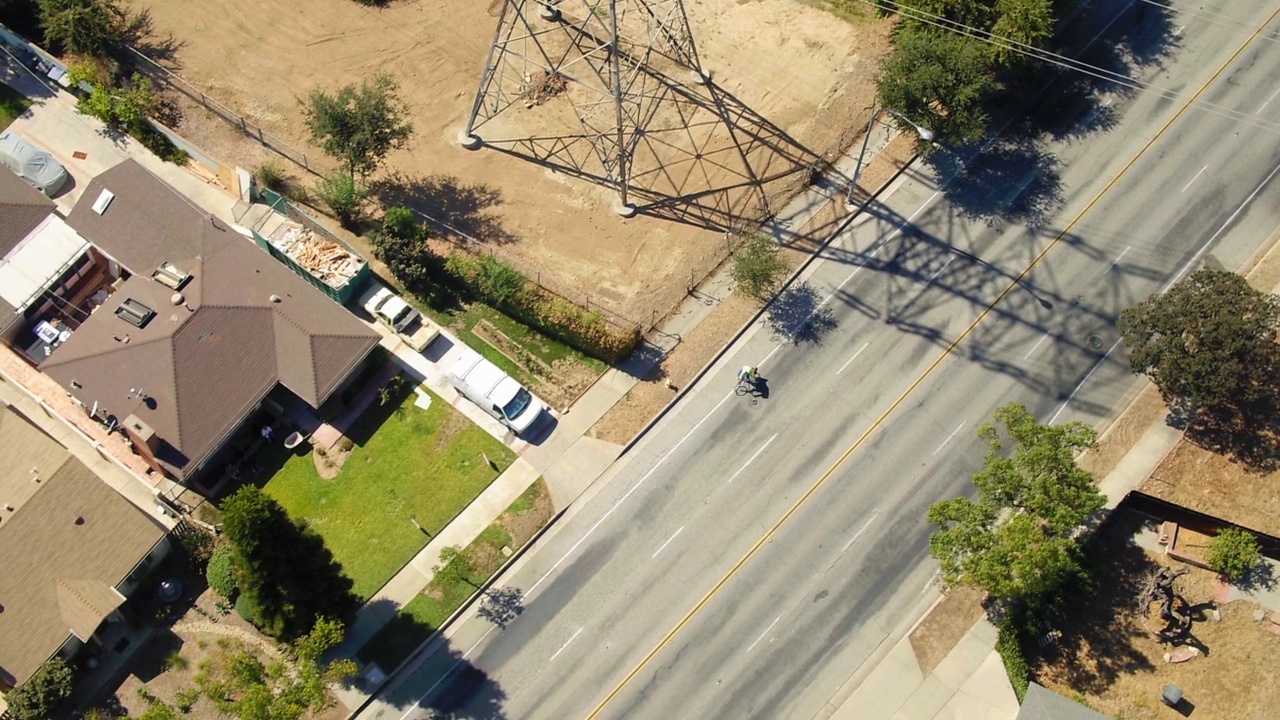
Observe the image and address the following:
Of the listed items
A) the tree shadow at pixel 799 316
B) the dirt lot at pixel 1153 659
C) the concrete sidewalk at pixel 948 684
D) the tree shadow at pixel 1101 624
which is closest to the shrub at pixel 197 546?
the tree shadow at pixel 799 316

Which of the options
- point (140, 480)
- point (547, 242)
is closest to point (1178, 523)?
point (547, 242)

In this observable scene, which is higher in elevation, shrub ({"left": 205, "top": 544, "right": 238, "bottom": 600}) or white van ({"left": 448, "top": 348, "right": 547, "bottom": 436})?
white van ({"left": 448, "top": 348, "right": 547, "bottom": 436})

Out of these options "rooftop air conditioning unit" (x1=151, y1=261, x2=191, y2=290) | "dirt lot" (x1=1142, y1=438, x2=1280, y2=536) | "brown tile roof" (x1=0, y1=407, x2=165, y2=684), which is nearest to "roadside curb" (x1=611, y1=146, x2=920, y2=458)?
"dirt lot" (x1=1142, y1=438, x2=1280, y2=536)

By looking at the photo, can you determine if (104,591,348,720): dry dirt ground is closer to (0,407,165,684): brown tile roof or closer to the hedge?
(0,407,165,684): brown tile roof

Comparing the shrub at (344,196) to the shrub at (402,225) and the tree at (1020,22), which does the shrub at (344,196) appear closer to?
the shrub at (402,225)

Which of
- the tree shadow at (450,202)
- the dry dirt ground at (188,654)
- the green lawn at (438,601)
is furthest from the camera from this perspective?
the tree shadow at (450,202)

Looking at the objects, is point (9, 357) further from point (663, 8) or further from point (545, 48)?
point (663, 8)
